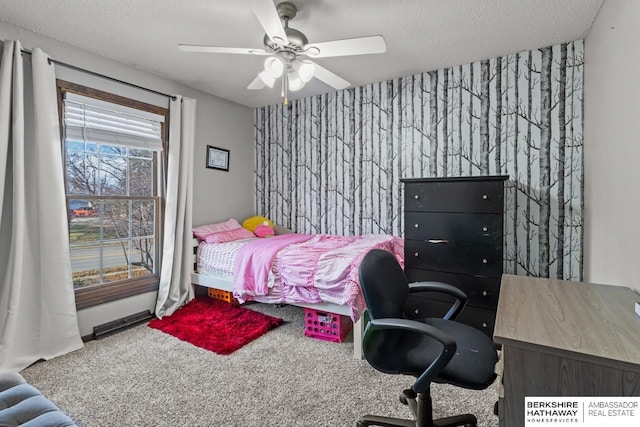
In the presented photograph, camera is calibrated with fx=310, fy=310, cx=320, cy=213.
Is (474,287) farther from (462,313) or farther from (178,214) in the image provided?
(178,214)

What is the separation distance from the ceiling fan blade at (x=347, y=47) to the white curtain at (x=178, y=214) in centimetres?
177

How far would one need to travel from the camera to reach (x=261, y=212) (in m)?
4.33

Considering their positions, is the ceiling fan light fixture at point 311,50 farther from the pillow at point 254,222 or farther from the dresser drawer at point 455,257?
the pillow at point 254,222

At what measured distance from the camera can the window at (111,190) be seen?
2.61m

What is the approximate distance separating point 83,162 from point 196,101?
1302 mm

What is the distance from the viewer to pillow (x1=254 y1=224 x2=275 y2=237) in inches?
153

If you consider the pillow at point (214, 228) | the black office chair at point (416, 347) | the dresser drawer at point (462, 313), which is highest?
the pillow at point (214, 228)

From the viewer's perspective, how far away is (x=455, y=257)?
2432 millimetres

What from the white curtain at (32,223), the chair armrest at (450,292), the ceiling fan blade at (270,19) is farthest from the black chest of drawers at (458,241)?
the white curtain at (32,223)

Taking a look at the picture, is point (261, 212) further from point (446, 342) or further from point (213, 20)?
point (446, 342)

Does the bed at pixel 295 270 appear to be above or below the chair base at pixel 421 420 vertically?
above

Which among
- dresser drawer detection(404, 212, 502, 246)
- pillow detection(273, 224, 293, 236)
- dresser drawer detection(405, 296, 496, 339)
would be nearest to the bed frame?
dresser drawer detection(405, 296, 496, 339)

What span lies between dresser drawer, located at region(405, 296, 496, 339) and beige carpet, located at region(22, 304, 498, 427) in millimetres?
557

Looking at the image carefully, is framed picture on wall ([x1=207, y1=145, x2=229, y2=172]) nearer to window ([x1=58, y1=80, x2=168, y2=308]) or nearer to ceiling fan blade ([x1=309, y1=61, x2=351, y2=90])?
window ([x1=58, y1=80, x2=168, y2=308])
